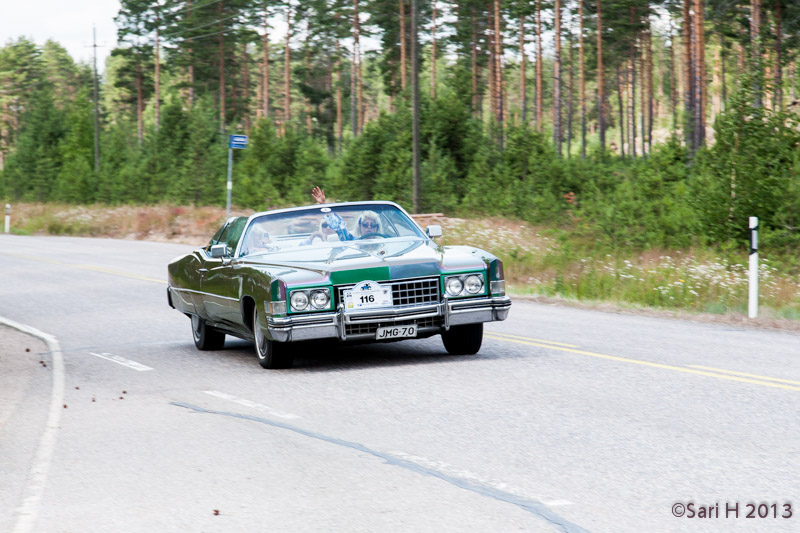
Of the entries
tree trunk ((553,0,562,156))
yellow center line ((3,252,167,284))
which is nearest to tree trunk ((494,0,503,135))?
tree trunk ((553,0,562,156))

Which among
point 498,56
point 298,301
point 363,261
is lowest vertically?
point 298,301

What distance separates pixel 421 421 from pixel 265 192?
36.1m

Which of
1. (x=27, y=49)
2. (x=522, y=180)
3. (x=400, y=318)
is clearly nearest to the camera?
(x=400, y=318)

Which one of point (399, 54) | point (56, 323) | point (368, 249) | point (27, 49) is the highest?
point (27, 49)

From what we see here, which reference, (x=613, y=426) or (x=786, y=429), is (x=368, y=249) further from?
(x=786, y=429)

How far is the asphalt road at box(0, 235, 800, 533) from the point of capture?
4711 millimetres

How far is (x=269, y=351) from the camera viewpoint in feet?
31.0

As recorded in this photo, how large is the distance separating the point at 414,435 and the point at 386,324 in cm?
270

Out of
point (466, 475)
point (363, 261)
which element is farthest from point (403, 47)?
point (466, 475)

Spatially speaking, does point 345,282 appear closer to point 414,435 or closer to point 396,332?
point 396,332

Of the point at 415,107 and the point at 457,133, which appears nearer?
the point at 415,107

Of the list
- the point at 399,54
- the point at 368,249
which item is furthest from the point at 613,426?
the point at 399,54

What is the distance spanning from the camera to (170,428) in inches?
275

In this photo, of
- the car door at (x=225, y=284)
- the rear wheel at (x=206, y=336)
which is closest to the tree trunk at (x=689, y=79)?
the rear wheel at (x=206, y=336)
